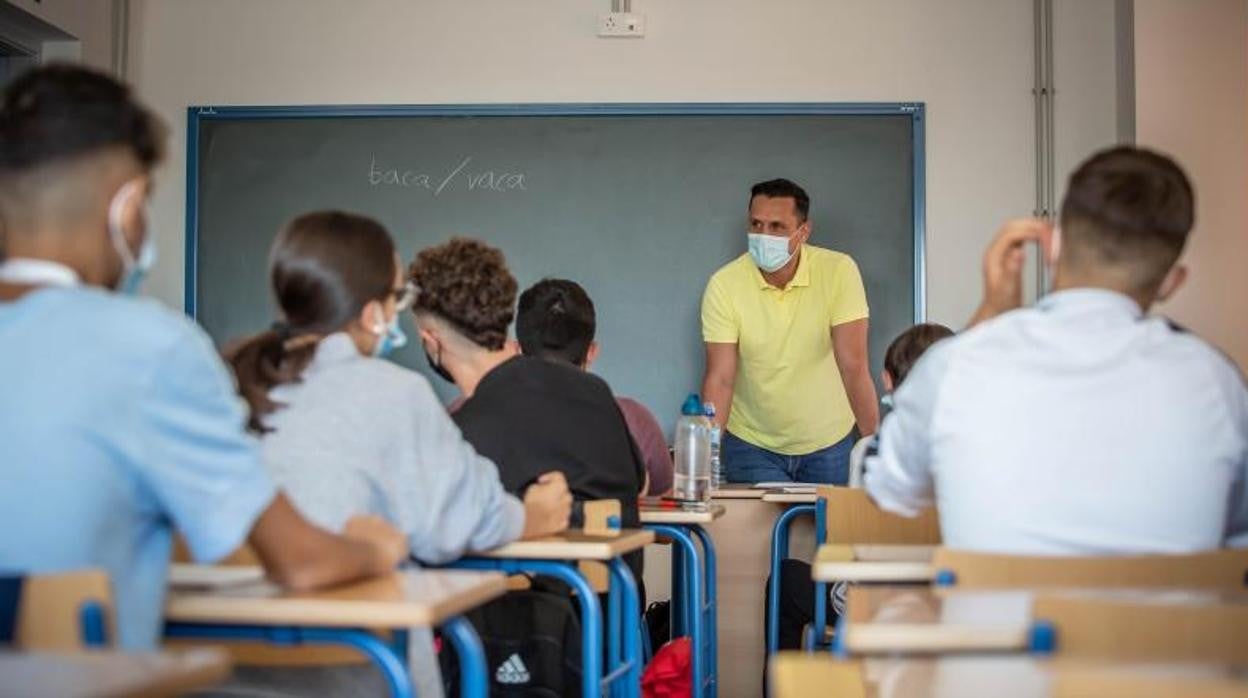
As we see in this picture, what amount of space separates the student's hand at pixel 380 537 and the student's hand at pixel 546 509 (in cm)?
64

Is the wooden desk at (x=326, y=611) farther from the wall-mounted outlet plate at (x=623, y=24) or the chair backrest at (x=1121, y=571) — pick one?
the wall-mounted outlet plate at (x=623, y=24)

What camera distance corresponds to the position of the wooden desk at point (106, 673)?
3.33 feet

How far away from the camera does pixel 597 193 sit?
5793mm

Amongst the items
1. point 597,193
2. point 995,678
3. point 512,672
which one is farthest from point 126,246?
point 597,193

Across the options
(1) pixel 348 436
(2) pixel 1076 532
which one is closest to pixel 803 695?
(2) pixel 1076 532

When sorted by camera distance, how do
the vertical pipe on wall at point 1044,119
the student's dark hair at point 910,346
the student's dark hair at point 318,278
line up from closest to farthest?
the student's dark hair at point 318,278 < the student's dark hair at point 910,346 < the vertical pipe on wall at point 1044,119

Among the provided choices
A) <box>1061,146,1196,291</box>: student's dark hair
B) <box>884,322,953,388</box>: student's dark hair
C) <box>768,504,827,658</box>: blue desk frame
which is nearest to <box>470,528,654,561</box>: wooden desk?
<box>1061,146,1196,291</box>: student's dark hair

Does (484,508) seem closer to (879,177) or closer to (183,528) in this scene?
(183,528)

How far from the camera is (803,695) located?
1364mm

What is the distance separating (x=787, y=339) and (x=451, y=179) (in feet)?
4.56

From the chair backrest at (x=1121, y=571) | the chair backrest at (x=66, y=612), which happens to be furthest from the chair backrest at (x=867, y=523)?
the chair backrest at (x=66, y=612)

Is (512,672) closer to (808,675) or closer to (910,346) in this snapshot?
(910,346)

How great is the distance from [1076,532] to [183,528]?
1083mm

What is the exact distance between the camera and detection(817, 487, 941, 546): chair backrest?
11.1ft
